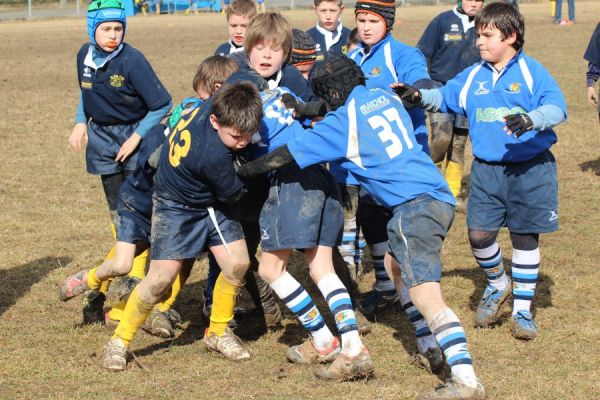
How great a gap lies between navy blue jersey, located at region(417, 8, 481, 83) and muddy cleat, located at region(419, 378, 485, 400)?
5.03 meters

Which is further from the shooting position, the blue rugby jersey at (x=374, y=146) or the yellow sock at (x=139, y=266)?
the yellow sock at (x=139, y=266)

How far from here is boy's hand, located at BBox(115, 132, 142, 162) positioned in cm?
657

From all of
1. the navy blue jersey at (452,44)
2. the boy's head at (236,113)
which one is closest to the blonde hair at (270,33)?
the boy's head at (236,113)

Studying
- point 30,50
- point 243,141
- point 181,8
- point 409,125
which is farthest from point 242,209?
point 181,8

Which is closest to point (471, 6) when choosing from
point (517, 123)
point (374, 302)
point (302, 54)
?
point (302, 54)

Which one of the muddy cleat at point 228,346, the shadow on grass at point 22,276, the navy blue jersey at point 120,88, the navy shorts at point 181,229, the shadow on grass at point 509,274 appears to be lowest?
the shadow on grass at point 22,276

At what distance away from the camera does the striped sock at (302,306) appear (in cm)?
564

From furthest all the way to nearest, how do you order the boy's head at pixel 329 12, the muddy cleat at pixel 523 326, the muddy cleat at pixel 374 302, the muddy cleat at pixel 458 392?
the boy's head at pixel 329 12
the muddy cleat at pixel 374 302
the muddy cleat at pixel 523 326
the muddy cleat at pixel 458 392

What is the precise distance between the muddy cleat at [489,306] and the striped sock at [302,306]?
47.5 inches

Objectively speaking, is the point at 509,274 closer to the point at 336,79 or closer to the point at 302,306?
the point at 302,306

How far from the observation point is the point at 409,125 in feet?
17.4

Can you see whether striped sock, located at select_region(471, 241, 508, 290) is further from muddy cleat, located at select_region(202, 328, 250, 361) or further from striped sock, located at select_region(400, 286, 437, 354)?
muddy cleat, located at select_region(202, 328, 250, 361)

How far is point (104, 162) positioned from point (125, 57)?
75cm

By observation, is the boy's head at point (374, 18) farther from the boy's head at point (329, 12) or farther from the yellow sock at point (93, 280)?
the yellow sock at point (93, 280)
